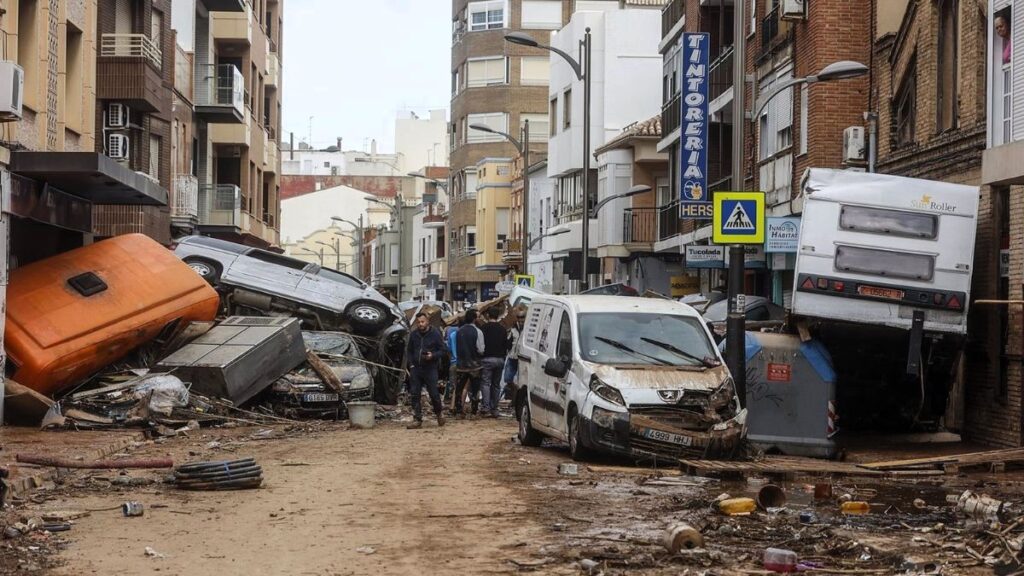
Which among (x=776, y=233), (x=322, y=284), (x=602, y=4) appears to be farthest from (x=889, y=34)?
(x=602, y=4)

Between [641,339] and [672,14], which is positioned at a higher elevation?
[672,14]

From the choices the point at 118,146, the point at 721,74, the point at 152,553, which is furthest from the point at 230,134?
the point at 152,553

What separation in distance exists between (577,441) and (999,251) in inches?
285

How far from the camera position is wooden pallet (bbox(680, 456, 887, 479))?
591 inches

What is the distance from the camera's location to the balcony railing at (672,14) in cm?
4359

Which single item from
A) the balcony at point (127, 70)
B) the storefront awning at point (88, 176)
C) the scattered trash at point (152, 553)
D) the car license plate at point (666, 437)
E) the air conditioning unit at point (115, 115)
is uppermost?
the balcony at point (127, 70)

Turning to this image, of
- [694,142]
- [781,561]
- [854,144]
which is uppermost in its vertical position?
→ [694,142]

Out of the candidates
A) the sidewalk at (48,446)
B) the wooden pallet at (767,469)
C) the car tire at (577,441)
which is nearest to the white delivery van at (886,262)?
the wooden pallet at (767,469)

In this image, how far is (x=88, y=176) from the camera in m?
22.8

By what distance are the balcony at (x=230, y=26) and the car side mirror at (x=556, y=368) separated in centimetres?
3183

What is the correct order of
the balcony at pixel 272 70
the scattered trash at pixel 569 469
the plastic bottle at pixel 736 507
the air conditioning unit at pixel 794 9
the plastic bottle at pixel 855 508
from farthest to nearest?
the balcony at pixel 272 70 < the air conditioning unit at pixel 794 9 < the scattered trash at pixel 569 469 < the plastic bottle at pixel 855 508 < the plastic bottle at pixel 736 507

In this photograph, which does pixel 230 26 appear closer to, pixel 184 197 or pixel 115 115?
pixel 184 197

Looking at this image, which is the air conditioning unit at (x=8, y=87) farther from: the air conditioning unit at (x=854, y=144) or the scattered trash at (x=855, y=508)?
the air conditioning unit at (x=854, y=144)

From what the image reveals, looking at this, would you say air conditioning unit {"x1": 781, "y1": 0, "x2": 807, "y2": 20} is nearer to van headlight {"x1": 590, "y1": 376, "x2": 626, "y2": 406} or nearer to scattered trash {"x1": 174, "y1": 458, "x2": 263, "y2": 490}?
van headlight {"x1": 590, "y1": 376, "x2": 626, "y2": 406}
